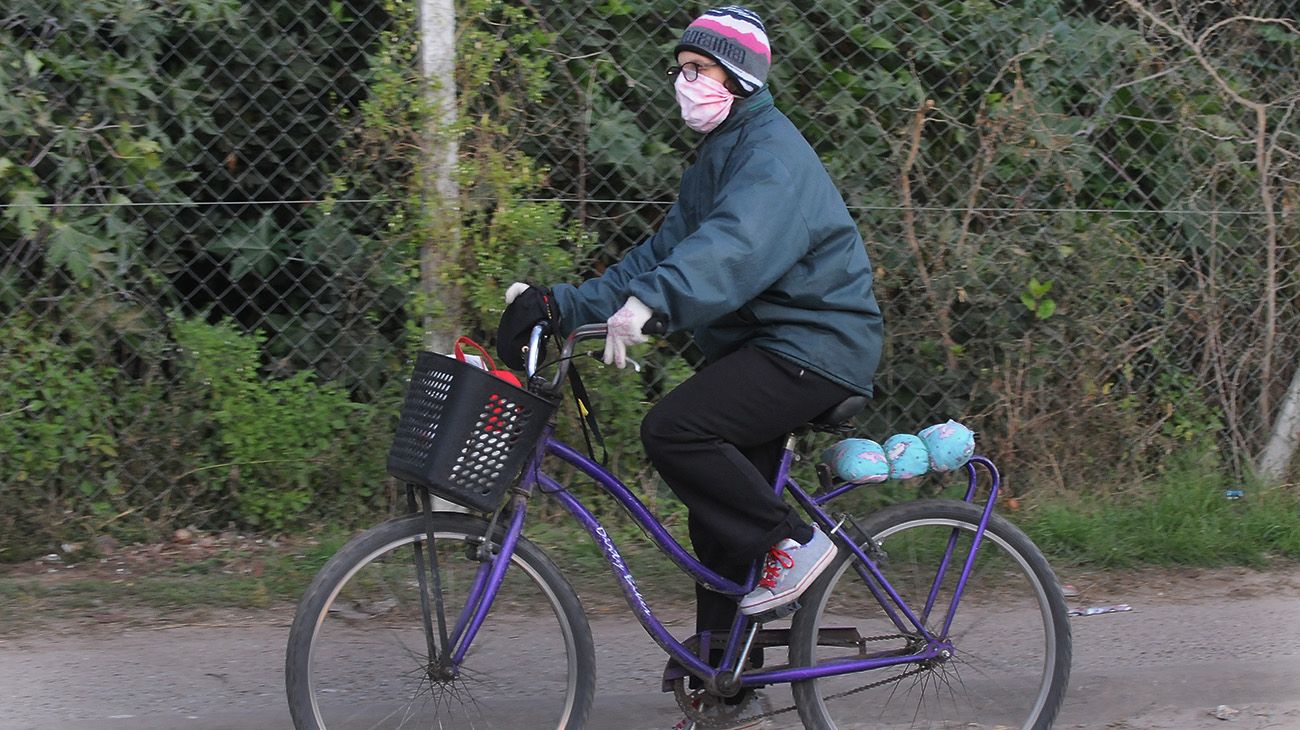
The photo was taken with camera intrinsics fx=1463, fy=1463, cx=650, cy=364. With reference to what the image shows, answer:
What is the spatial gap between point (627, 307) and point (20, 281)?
272 centimetres

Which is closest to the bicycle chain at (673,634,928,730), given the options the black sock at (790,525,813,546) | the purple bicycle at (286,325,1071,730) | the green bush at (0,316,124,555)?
the purple bicycle at (286,325,1071,730)

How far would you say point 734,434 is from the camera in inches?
138

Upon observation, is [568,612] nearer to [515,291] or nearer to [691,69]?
[515,291]

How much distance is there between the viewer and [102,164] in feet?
16.4

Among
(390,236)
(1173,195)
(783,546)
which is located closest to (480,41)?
(390,236)

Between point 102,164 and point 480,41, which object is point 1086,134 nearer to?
point 480,41

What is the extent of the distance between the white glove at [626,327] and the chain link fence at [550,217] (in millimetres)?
1687

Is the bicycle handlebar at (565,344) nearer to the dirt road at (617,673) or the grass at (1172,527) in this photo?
the dirt road at (617,673)

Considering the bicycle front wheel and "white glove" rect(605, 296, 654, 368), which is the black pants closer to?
"white glove" rect(605, 296, 654, 368)

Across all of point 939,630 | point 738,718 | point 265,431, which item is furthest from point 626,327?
point 265,431

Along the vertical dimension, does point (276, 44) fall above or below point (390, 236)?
above

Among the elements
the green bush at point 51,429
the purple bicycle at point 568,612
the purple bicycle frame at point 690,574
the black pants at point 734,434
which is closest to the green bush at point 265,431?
the green bush at point 51,429

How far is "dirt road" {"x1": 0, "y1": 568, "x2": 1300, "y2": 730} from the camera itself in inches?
159

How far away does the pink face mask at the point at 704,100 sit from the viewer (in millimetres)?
3451
